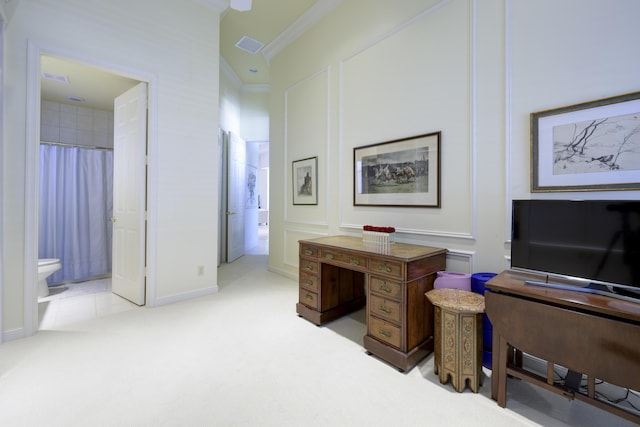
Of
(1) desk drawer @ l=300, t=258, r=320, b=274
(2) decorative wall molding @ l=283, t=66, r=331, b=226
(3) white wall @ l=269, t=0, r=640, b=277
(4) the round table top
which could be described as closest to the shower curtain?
(2) decorative wall molding @ l=283, t=66, r=331, b=226

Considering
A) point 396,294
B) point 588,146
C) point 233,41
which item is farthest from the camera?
point 233,41

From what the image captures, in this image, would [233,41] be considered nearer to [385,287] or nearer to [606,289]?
[385,287]

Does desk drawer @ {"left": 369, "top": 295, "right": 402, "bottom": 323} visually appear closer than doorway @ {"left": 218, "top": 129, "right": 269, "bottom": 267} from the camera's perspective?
Yes

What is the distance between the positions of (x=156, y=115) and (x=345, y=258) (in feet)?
8.82

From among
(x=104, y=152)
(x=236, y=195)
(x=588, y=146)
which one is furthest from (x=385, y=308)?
(x=104, y=152)

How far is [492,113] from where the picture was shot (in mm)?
2137

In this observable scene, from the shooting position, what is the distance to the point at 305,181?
Result: 156 inches

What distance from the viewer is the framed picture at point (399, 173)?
253cm

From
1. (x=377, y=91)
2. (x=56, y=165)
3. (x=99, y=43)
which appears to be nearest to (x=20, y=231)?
(x=99, y=43)

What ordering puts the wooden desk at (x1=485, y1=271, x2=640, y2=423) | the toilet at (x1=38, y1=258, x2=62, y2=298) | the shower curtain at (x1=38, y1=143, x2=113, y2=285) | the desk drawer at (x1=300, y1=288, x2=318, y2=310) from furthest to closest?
the shower curtain at (x1=38, y1=143, x2=113, y2=285)
the toilet at (x1=38, y1=258, x2=62, y2=298)
the desk drawer at (x1=300, y1=288, x2=318, y2=310)
the wooden desk at (x1=485, y1=271, x2=640, y2=423)

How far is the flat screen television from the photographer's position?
1385 mm

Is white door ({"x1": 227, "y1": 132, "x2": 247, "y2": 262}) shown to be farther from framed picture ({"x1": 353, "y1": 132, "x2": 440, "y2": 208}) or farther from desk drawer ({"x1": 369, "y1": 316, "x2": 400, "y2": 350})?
desk drawer ({"x1": 369, "y1": 316, "x2": 400, "y2": 350})

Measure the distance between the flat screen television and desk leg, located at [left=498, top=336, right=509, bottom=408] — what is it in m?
0.44

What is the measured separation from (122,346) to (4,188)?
1679mm
